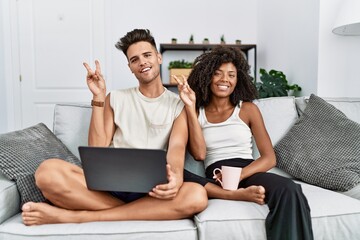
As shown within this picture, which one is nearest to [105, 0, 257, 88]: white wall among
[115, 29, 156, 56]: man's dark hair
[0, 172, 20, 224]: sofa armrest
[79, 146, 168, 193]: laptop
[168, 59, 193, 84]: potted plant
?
[168, 59, 193, 84]: potted plant

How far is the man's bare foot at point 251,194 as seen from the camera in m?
1.27

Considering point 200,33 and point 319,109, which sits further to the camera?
point 200,33

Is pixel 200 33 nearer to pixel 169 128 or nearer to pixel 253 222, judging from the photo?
pixel 169 128

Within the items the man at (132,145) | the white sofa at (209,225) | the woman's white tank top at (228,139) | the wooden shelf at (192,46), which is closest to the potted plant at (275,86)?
the wooden shelf at (192,46)

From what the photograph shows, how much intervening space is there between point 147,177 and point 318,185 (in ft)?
2.78

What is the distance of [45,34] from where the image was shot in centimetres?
356

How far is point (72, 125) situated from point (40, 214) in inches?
24.5

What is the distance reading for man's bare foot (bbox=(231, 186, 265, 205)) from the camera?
1270 mm

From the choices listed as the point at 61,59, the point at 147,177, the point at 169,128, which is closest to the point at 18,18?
the point at 61,59

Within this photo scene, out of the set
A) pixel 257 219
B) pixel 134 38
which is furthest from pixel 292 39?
pixel 257 219

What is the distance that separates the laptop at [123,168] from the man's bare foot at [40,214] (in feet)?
0.49

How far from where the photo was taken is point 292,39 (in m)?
2.91

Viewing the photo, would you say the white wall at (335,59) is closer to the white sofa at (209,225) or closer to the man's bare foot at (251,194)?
the white sofa at (209,225)

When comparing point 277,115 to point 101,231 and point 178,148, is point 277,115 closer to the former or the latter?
point 178,148
